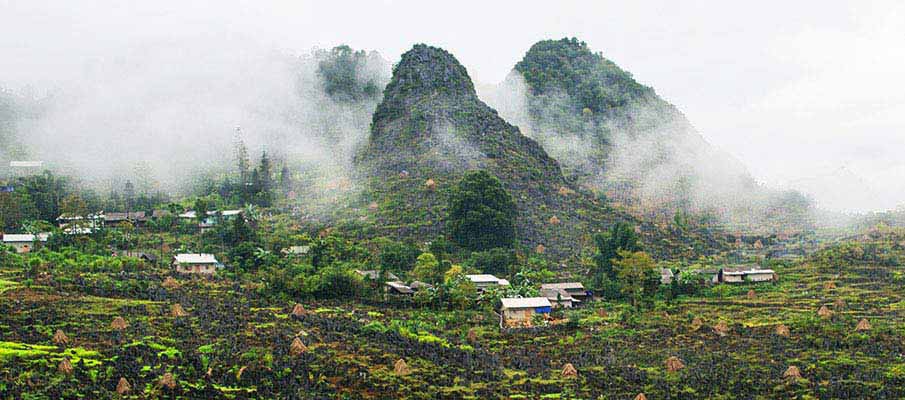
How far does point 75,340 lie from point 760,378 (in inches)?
1179

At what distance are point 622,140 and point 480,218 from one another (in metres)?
46.1

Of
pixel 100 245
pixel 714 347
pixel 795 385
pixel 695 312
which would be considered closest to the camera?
pixel 795 385

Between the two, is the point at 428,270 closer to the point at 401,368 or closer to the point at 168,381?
the point at 401,368

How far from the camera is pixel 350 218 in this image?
79.9 meters

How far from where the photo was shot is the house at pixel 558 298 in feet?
195

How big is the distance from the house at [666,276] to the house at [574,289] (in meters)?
5.51

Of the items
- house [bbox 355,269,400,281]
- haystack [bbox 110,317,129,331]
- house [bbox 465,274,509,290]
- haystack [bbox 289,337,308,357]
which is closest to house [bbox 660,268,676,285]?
house [bbox 465,274,509,290]

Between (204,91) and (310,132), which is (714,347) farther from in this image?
(204,91)

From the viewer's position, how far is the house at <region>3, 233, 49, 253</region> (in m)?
69.2

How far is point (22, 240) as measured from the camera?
70188 mm

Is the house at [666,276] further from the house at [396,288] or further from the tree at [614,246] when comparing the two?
the house at [396,288]

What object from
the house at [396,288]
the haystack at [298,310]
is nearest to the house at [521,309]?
the house at [396,288]

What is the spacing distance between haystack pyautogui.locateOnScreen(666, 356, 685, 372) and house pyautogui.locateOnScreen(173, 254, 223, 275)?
35182mm

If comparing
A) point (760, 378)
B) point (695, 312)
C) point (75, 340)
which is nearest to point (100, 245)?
point (75, 340)
